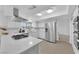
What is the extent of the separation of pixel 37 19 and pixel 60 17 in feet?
2.69

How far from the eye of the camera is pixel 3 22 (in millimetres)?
1716

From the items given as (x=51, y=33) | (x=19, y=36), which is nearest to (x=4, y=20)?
(x=19, y=36)

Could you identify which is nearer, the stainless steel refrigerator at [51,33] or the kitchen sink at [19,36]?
the kitchen sink at [19,36]

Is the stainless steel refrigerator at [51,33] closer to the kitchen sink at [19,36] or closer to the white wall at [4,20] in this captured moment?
the kitchen sink at [19,36]

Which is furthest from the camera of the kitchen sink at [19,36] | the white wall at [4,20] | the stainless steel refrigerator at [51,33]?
the stainless steel refrigerator at [51,33]

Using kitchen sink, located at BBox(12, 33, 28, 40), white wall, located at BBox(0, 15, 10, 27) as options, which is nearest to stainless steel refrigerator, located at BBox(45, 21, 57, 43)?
kitchen sink, located at BBox(12, 33, 28, 40)

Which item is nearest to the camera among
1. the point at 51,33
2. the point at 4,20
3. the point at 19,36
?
the point at 4,20

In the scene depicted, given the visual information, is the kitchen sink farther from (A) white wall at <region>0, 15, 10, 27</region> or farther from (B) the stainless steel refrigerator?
(B) the stainless steel refrigerator

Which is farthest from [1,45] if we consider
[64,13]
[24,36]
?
[64,13]

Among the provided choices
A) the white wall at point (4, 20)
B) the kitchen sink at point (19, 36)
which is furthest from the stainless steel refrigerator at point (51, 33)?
the white wall at point (4, 20)

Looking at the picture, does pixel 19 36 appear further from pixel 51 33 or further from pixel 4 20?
pixel 51 33

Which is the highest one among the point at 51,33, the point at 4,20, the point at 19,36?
the point at 4,20

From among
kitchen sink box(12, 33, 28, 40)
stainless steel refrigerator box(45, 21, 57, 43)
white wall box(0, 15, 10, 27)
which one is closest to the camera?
white wall box(0, 15, 10, 27)
